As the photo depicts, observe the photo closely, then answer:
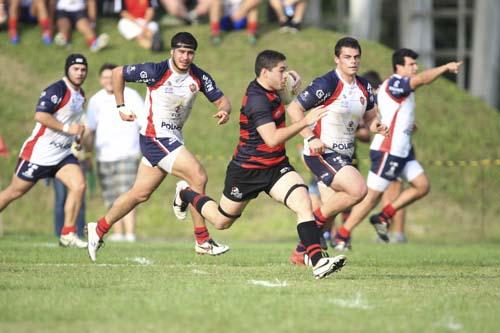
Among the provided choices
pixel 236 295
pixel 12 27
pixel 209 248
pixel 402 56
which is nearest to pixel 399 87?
pixel 402 56

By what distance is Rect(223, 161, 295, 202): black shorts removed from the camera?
38.1ft

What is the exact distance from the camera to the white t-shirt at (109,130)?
19344 millimetres

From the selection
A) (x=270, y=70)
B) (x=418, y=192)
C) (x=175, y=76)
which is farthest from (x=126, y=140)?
(x=270, y=70)

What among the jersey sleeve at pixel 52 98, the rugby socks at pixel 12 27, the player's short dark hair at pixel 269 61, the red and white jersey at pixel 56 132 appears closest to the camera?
the player's short dark hair at pixel 269 61

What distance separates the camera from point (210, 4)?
26.8 metres

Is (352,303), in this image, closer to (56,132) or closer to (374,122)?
(374,122)

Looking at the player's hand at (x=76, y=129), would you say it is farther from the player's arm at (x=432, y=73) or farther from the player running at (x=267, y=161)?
the player's arm at (x=432, y=73)

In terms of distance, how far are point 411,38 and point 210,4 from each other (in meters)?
6.48

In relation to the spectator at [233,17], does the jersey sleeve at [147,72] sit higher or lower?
higher

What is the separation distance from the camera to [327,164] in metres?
13.0

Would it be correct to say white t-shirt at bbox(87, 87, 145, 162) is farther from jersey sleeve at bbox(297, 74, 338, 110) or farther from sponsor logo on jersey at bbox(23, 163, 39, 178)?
jersey sleeve at bbox(297, 74, 338, 110)

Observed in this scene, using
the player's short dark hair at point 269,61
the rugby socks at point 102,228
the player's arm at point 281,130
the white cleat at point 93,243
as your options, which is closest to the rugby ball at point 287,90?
the player's short dark hair at point 269,61

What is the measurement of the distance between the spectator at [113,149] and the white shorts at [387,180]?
422 centimetres

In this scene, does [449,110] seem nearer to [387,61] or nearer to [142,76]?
[387,61]
